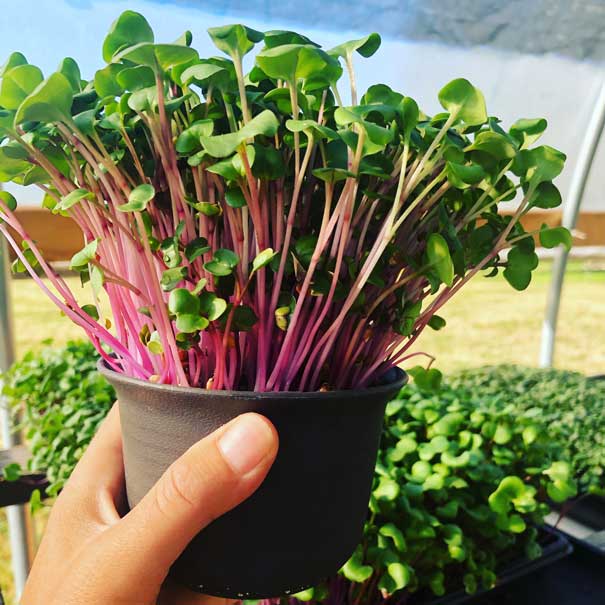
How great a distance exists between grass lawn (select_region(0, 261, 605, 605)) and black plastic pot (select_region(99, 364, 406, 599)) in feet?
12.7

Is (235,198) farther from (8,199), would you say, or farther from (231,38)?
(8,199)

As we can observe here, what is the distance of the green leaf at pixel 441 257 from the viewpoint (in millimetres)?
406

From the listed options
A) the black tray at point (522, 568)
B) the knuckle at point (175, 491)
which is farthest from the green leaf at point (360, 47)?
the black tray at point (522, 568)

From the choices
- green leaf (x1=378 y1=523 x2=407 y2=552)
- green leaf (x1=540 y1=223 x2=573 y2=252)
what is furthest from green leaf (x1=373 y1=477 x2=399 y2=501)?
green leaf (x1=540 y1=223 x2=573 y2=252)

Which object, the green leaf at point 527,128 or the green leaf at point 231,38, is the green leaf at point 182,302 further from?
the green leaf at point 527,128

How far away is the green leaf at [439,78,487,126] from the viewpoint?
1.30ft

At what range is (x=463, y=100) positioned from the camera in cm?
40

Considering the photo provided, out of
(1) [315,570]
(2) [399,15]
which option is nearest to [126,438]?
(1) [315,570]

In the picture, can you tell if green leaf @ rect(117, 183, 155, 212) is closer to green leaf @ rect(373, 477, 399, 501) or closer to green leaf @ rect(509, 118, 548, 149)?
green leaf @ rect(509, 118, 548, 149)

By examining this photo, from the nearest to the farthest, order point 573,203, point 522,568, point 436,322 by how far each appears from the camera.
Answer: point 436,322 < point 522,568 < point 573,203

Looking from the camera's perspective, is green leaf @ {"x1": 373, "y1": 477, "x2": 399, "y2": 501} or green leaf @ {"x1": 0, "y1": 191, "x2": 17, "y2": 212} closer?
green leaf @ {"x1": 0, "y1": 191, "x2": 17, "y2": 212}

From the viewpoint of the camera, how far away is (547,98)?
2443 millimetres

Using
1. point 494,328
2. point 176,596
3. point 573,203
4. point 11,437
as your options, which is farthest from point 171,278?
point 494,328

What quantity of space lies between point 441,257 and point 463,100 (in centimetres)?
11
